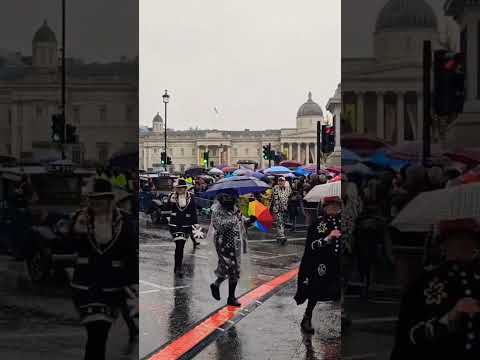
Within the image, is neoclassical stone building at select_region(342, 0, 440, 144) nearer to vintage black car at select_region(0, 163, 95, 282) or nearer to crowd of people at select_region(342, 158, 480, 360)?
crowd of people at select_region(342, 158, 480, 360)

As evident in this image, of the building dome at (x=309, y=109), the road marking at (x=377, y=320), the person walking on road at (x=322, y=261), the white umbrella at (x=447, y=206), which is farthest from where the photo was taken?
the building dome at (x=309, y=109)

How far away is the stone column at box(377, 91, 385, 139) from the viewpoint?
18.1 ft

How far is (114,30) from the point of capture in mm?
6098

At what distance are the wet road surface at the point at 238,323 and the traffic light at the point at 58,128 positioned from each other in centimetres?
312

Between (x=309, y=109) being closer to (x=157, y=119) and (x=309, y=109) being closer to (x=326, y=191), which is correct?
(x=157, y=119)

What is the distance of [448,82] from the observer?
5320 millimetres

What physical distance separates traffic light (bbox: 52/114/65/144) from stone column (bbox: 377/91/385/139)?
2.22m

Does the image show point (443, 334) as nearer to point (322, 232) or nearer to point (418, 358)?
point (418, 358)

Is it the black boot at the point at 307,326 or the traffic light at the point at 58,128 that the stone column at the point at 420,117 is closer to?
the traffic light at the point at 58,128

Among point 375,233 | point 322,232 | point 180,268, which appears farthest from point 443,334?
A: point 180,268

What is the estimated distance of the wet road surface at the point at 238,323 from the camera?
8852 millimetres

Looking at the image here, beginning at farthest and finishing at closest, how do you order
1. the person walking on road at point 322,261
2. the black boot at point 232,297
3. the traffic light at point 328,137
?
1. the traffic light at point 328,137
2. the black boot at point 232,297
3. the person walking on road at point 322,261

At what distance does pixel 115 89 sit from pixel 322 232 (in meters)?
4.34

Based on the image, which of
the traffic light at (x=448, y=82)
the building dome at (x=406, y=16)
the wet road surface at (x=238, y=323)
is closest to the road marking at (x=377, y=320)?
the traffic light at (x=448, y=82)
